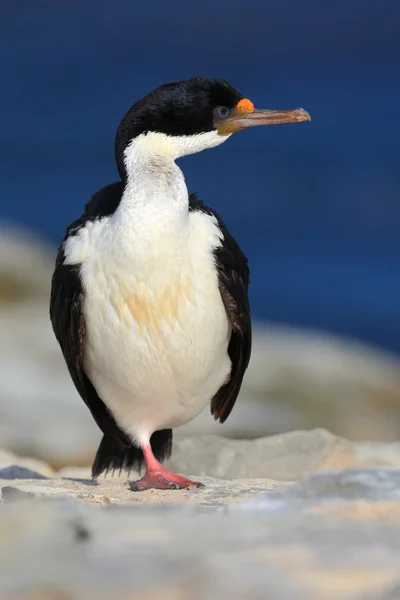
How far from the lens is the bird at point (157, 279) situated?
6.53 m

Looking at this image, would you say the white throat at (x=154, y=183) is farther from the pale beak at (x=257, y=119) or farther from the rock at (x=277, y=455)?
the rock at (x=277, y=455)

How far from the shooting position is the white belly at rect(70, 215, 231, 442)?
6598 millimetres

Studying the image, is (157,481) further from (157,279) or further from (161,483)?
(157,279)

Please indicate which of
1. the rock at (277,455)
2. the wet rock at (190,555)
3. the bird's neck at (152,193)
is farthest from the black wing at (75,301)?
the wet rock at (190,555)

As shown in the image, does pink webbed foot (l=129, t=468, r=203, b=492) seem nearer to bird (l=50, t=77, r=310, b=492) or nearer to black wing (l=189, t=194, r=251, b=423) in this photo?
bird (l=50, t=77, r=310, b=492)

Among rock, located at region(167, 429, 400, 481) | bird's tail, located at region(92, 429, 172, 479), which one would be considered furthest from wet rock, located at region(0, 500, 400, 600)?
rock, located at region(167, 429, 400, 481)

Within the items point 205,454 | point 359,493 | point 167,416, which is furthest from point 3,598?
point 205,454

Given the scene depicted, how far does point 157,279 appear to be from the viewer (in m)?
6.58

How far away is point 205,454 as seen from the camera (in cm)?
857

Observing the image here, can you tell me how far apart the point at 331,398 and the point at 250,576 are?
1221 cm

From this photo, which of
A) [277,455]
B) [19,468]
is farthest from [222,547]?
[19,468]

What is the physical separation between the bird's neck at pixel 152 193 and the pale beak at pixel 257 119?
1.56ft

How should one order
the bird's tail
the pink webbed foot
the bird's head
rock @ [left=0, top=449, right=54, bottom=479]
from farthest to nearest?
rock @ [left=0, top=449, right=54, bottom=479], the bird's tail, the pink webbed foot, the bird's head

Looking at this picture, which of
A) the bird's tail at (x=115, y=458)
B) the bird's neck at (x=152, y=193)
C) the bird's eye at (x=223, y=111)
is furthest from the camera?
the bird's tail at (x=115, y=458)
